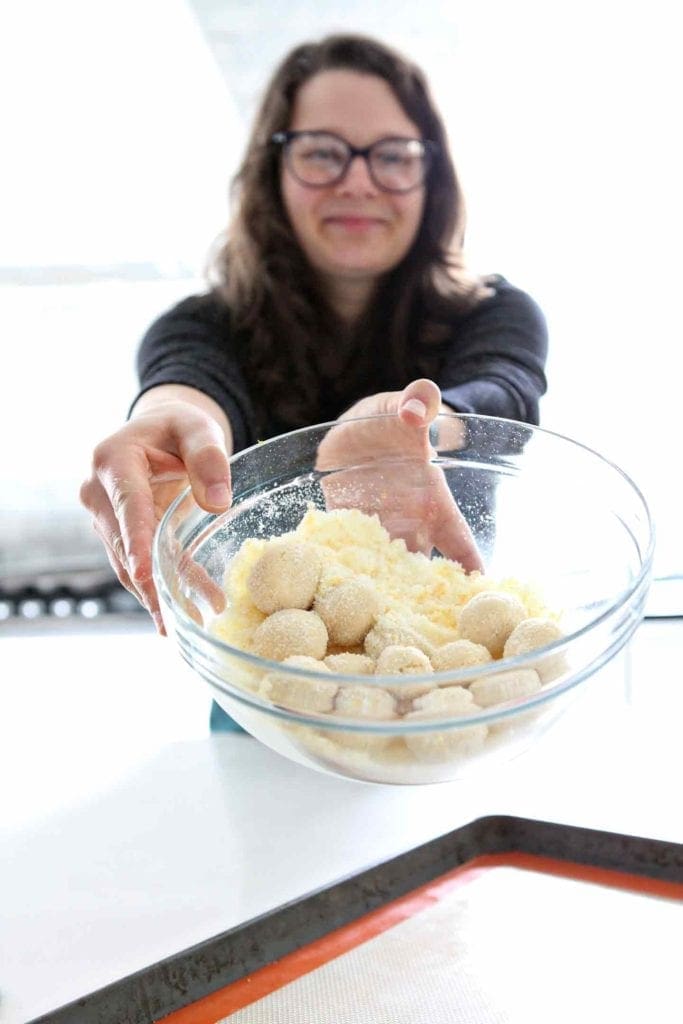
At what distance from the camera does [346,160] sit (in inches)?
42.9

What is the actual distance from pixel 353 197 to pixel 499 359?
262 millimetres

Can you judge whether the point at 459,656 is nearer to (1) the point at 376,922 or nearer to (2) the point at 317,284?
(1) the point at 376,922

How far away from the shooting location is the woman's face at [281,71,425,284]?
3.54ft

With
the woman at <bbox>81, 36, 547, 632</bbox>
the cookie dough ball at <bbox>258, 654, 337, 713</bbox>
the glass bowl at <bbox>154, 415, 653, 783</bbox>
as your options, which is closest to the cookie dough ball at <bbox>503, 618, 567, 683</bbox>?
the glass bowl at <bbox>154, 415, 653, 783</bbox>

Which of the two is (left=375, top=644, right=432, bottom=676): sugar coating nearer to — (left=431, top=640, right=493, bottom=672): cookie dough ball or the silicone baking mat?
(left=431, top=640, right=493, bottom=672): cookie dough ball

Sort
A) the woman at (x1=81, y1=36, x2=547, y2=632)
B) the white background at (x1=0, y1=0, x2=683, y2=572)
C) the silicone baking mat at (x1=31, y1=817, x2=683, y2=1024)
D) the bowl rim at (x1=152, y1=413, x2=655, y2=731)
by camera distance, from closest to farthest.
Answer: the bowl rim at (x1=152, y1=413, x2=655, y2=731), the silicone baking mat at (x1=31, y1=817, x2=683, y2=1024), the woman at (x1=81, y1=36, x2=547, y2=632), the white background at (x1=0, y1=0, x2=683, y2=572)

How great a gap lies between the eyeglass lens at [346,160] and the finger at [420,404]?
59 cm

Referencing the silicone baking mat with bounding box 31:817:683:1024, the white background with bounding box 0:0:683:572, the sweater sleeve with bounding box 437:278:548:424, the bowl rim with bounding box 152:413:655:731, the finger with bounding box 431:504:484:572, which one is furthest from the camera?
the white background with bounding box 0:0:683:572

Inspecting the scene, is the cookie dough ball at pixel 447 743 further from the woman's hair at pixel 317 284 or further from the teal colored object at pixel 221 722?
the woman's hair at pixel 317 284

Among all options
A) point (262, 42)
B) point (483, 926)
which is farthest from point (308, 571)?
point (262, 42)

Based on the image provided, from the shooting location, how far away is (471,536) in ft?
2.04

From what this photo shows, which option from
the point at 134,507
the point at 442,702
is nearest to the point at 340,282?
the point at 134,507

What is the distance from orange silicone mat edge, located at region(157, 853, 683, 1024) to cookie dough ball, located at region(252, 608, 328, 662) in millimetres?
201

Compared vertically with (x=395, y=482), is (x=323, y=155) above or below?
above
